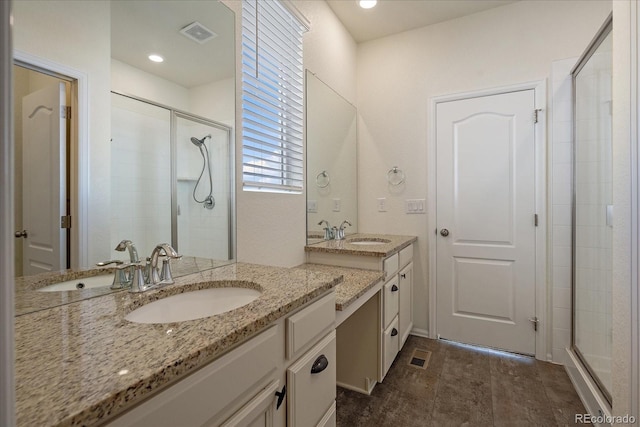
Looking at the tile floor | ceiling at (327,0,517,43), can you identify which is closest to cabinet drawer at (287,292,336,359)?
the tile floor

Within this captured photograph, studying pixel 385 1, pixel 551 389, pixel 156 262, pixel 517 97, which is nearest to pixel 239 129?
pixel 156 262

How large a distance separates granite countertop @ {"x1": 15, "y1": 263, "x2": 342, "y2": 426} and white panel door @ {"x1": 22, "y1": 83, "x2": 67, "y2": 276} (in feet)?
0.49

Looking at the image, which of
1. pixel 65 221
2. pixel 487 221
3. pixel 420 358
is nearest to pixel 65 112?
pixel 65 221

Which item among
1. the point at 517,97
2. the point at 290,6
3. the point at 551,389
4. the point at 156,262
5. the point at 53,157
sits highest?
the point at 290,6

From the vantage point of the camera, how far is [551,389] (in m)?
1.85

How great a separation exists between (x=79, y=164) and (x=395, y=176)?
2328 millimetres

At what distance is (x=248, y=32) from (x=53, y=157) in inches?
44.2

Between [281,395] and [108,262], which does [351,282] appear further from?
[108,262]

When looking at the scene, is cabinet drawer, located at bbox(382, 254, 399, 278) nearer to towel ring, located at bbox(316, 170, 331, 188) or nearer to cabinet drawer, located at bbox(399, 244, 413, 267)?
cabinet drawer, located at bbox(399, 244, 413, 267)

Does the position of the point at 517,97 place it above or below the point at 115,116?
above

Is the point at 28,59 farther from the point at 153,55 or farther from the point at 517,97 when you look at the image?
the point at 517,97

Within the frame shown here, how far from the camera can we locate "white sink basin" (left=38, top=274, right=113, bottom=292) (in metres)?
0.83

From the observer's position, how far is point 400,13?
7.99ft

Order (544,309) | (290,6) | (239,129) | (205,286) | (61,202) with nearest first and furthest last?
(61,202) < (205,286) < (239,129) < (290,6) < (544,309)
